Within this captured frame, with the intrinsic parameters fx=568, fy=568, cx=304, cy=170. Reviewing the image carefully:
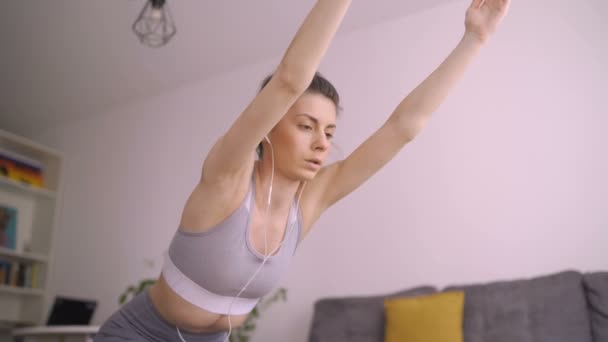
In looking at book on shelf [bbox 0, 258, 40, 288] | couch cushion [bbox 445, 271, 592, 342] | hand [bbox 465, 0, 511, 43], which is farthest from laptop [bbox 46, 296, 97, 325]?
hand [bbox 465, 0, 511, 43]

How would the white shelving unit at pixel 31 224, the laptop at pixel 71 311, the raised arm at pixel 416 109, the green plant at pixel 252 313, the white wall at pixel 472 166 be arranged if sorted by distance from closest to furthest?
the raised arm at pixel 416 109 → the white wall at pixel 472 166 → the green plant at pixel 252 313 → the laptop at pixel 71 311 → the white shelving unit at pixel 31 224

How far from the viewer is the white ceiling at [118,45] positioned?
330 cm

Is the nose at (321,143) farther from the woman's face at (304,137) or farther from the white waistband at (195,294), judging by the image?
the white waistband at (195,294)

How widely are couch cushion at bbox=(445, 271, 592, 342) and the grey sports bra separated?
147 centimetres

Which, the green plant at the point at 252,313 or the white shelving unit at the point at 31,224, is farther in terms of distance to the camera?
the white shelving unit at the point at 31,224

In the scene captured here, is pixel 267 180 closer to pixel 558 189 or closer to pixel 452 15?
pixel 558 189

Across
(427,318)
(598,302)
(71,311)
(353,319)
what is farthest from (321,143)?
(71,311)

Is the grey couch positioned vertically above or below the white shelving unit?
below

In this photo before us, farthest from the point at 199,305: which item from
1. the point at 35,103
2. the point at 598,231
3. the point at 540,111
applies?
the point at 35,103

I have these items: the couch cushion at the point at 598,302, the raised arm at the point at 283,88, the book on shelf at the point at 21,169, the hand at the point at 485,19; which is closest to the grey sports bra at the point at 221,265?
the raised arm at the point at 283,88

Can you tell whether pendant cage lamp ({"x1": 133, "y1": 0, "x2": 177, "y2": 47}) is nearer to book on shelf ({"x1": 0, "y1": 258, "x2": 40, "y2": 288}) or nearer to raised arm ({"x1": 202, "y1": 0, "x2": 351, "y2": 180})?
raised arm ({"x1": 202, "y1": 0, "x2": 351, "y2": 180})

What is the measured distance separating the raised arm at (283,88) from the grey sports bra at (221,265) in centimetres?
15

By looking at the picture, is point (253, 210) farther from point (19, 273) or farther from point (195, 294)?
point (19, 273)

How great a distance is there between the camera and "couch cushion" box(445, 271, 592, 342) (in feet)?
7.28
